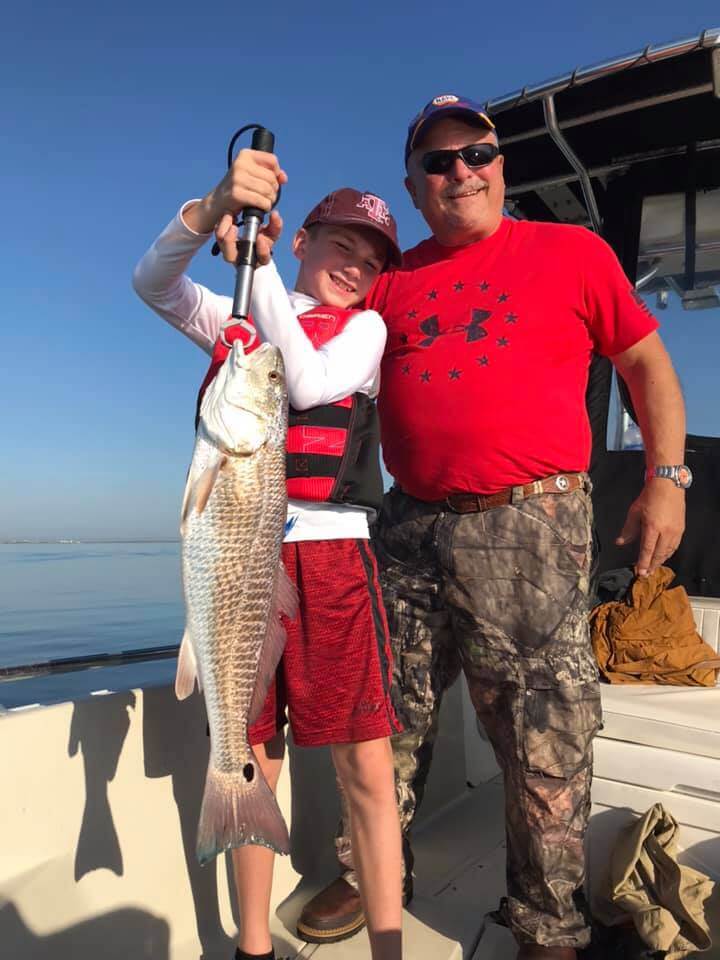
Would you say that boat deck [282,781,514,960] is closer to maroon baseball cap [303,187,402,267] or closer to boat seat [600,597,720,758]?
boat seat [600,597,720,758]

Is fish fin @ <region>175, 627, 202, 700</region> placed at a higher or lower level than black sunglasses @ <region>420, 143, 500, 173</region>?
lower

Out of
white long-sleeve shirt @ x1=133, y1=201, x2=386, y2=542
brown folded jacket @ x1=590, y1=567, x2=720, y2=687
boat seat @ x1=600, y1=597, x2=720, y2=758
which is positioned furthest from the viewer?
brown folded jacket @ x1=590, y1=567, x2=720, y2=687

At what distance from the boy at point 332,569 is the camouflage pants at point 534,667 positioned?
39cm

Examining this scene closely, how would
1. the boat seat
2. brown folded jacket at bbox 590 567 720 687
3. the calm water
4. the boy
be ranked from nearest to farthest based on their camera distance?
the boy → the boat seat → brown folded jacket at bbox 590 567 720 687 → the calm water

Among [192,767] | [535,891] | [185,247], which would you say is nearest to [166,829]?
[192,767]

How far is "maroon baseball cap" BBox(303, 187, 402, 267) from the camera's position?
2273 millimetres

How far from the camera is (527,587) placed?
7.93 ft

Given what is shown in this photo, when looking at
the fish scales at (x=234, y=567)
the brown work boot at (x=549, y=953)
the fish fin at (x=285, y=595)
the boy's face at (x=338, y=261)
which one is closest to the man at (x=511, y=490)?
the brown work boot at (x=549, y=953)

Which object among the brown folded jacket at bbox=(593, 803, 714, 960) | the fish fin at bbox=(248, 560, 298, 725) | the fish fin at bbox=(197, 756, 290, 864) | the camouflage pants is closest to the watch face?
the camouflage pants

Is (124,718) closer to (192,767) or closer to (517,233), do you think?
(192,767)

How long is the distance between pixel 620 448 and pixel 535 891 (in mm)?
3089

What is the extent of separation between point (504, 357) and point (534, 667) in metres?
1.07

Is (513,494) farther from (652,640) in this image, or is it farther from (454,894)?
(454,894)

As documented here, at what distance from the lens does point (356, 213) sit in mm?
2275
